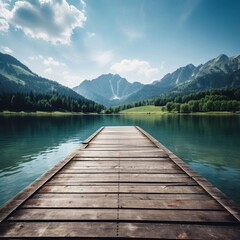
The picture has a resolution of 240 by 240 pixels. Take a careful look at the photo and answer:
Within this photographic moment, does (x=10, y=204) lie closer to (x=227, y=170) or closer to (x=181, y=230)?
(x=181, y=230)

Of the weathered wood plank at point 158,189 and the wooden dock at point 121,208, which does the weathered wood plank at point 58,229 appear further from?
the weathered wood plank at point 158,189

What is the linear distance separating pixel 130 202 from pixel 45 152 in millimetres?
22841

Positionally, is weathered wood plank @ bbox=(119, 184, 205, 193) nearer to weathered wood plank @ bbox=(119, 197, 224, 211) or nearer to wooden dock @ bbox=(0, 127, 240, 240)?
wooden dock @ bbox=(0, 127, 240, 240)

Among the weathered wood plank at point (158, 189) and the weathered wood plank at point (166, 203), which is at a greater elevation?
the weathered wood plank at point (166, 203)

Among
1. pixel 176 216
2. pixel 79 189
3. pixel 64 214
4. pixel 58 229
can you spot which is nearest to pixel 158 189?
pixel 176 216

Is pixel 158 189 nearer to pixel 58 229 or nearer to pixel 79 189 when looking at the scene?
pixel 79 189

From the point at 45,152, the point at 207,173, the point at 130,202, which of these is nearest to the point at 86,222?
the point at 130,202

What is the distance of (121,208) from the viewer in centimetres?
545

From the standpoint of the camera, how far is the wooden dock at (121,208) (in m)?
4.40

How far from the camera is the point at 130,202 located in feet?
19.1

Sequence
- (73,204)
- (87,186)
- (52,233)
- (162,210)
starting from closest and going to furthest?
1. (52,233)
2. (162,210)
3. (73,204)
4. (87,186)

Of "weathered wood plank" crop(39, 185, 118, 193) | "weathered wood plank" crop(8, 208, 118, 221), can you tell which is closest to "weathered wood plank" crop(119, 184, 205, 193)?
"weathered wood plank" crop(39, 185, 118, 193)

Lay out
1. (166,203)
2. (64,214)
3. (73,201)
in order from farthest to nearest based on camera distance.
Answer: (73,201)
(166,203)
(64,214)

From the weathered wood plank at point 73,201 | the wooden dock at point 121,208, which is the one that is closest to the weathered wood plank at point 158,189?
the wooden dock at point 121,208
